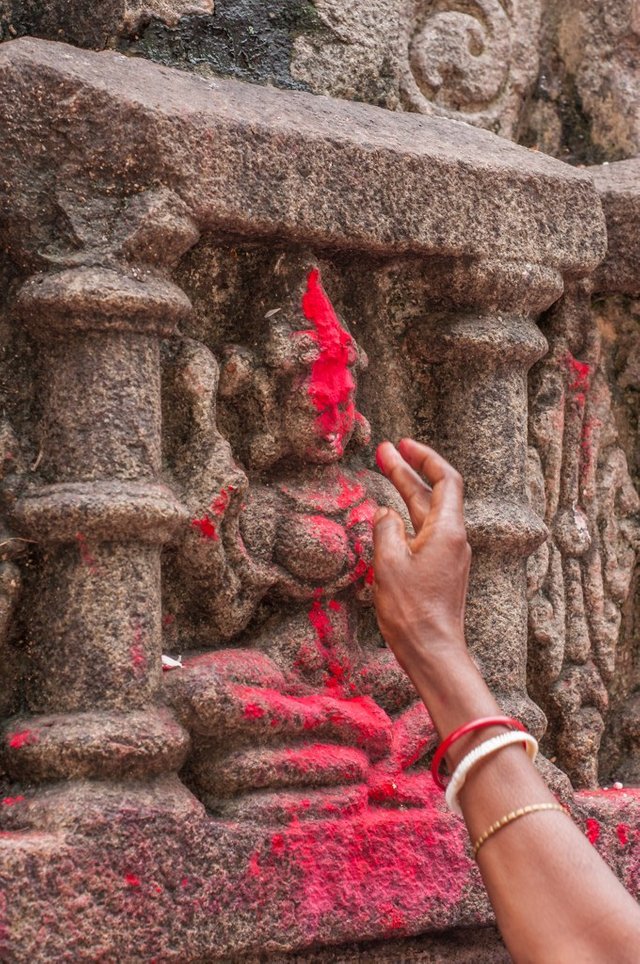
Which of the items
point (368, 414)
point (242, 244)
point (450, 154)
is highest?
point (450, 154)

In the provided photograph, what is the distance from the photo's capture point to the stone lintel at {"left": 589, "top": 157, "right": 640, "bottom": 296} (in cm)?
284

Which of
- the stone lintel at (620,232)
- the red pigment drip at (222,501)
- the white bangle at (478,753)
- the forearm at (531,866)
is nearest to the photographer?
the forearm at (531,866)

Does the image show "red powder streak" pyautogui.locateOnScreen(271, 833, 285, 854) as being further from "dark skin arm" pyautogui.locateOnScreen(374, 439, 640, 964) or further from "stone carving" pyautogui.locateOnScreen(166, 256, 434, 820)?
"dark skin arm" pyautogui.locateOnScreen(374, 439, 640, 964)

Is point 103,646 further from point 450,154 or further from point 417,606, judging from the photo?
point 450,154

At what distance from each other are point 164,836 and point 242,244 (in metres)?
1.03

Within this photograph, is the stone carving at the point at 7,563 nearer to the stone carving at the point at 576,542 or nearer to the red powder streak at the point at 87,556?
the red powder streak at the point at 87,556

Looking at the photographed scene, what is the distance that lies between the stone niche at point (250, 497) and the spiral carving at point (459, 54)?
0.25m

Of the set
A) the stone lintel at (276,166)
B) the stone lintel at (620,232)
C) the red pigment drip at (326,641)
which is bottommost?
the red pigment drip at (326,641)

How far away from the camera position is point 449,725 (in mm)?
1681

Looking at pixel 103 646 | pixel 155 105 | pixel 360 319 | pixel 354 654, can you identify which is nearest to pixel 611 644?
pixel 354 654

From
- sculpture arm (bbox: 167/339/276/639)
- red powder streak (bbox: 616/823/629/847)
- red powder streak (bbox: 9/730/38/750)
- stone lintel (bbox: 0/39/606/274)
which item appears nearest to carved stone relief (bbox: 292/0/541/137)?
stone lintel (bbox: 0/39/606/274)

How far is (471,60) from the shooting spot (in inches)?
115

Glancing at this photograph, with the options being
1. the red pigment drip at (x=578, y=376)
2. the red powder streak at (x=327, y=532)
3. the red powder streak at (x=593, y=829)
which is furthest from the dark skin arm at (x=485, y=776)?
the red pigment drip at (x=578, y=376)

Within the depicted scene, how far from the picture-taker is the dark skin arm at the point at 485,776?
150 centimetres
